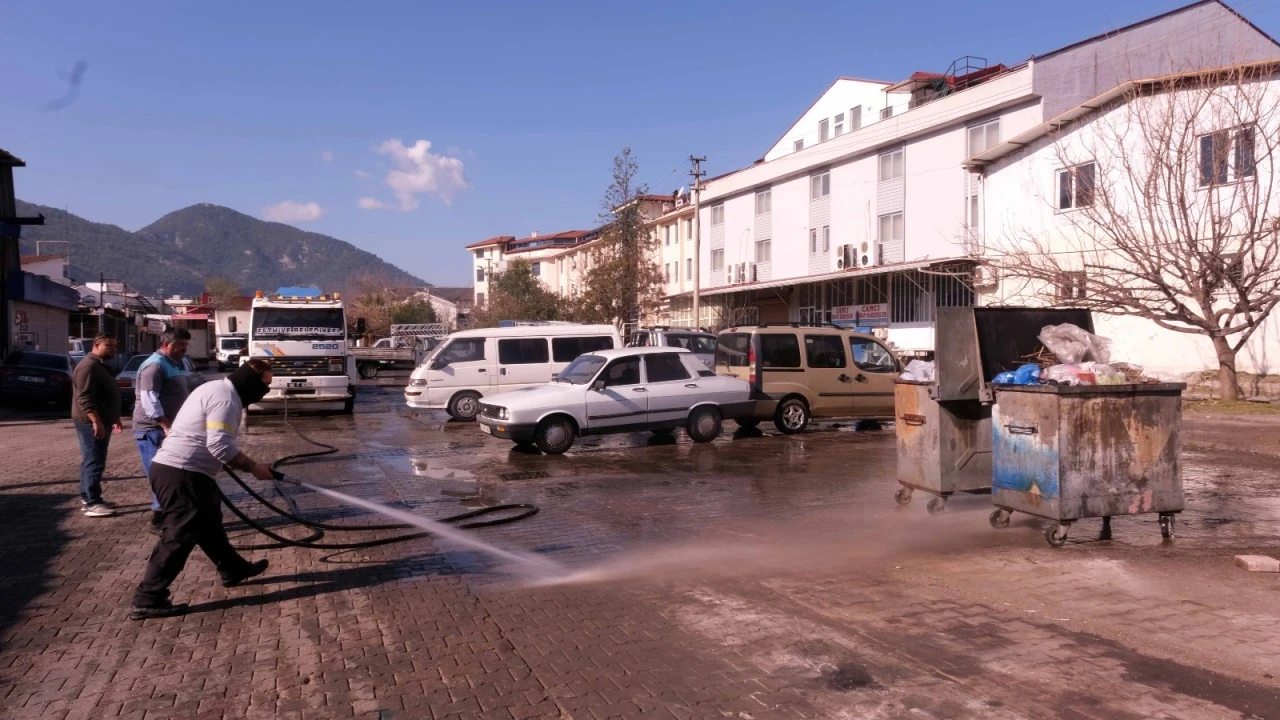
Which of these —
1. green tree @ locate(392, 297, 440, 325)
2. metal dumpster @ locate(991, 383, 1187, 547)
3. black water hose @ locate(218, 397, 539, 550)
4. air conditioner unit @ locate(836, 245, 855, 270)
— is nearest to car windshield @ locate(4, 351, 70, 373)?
black water hose @ locate(218, 397, 539, 550)

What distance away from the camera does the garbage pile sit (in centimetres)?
766

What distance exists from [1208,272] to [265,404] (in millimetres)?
21146

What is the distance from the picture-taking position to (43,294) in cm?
3344

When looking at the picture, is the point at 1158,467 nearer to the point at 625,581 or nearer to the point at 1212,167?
the point at 625,581

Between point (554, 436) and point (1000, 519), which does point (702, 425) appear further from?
point (1000, 519)

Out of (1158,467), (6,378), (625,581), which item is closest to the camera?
(625,581)

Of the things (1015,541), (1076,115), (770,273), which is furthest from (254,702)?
(770,273)

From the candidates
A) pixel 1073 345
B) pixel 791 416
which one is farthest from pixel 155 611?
pixel 791 416

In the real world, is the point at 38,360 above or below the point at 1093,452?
above

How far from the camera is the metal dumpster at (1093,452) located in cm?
744

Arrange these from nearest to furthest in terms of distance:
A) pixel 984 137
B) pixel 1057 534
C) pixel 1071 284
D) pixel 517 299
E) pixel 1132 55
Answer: pixel 1057 534 → pixel 1071 284 → pixel 1132 55 → pixel 984 137 → pixel 517 299

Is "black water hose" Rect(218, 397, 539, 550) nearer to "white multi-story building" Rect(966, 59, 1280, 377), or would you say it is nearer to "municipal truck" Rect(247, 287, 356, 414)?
"municipal truck" Rect(247, 287, 356, 414)

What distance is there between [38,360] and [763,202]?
30.2 meters

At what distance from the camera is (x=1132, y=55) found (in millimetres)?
28797
